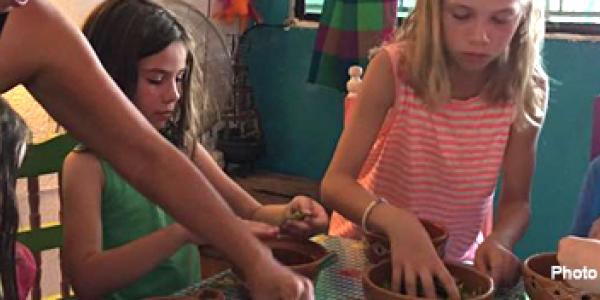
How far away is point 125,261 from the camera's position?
1252mm

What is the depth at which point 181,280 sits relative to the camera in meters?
1.41

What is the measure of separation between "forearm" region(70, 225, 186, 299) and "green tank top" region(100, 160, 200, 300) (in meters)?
0.09

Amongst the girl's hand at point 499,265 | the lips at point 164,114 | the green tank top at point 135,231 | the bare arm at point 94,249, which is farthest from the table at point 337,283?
the lips at point 164,114

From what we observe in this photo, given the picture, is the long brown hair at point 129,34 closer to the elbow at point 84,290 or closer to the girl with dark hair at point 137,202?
the girl with dark hair at point 137,202

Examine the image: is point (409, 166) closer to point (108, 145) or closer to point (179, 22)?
point (179, 22)

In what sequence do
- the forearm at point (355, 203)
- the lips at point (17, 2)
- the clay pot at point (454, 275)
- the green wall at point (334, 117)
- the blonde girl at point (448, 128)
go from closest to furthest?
the lips at point (17, 2)
the clay pot at point (454, 275)
the forearm at point (355, 203)
the blonde girl at point (448, 128)
the green wall at point (334, 117)

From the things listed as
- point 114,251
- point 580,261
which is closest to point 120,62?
point 114,251

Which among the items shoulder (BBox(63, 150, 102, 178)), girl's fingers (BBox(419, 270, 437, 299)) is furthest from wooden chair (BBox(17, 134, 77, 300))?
girl's fingers (BBox(419, 270, 437, 299))

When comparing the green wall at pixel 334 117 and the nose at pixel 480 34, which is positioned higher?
the nose at pixel 480 34

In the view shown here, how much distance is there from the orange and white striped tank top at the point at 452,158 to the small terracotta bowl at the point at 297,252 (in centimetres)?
39

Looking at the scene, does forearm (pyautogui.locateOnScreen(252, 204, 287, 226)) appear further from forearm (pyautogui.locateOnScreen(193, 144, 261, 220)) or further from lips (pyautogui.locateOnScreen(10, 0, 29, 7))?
lips (pyautogui.locateOnScreen(10, 0, 29, 7))

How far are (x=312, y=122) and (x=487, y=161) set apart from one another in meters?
1.71

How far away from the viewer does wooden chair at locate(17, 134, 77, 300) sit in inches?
56.8

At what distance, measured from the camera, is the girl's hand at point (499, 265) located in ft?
3.95
